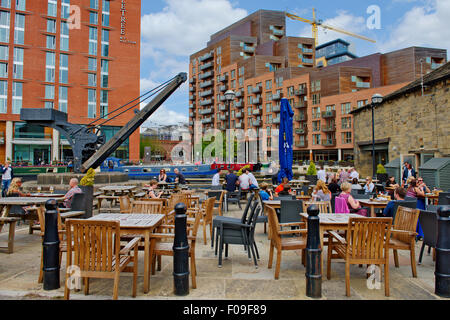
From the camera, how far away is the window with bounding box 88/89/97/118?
4050 centimetres

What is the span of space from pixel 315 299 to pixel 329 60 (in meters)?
133

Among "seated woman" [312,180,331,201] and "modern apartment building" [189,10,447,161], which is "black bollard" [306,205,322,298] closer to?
"seated woman" [312,180,331,201]

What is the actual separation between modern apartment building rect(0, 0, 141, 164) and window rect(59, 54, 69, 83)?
12 centimetres

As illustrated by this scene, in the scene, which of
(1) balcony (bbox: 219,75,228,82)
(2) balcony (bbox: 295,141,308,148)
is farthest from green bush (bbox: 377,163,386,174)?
(1) balcony (bbox: 219,75,228,82)

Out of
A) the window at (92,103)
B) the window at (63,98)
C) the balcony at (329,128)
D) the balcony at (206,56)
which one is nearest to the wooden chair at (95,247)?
the window at (92,103)

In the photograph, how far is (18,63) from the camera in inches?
1497

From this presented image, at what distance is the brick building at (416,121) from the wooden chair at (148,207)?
16.9m

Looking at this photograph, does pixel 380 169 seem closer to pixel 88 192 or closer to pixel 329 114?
pixel 88 192

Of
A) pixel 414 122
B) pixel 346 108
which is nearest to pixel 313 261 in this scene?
pixel 414 122

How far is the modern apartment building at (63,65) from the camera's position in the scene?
37781 mm

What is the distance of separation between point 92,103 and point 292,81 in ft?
118

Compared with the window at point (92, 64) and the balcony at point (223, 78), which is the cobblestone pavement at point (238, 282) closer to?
the window at point (92, 64)
